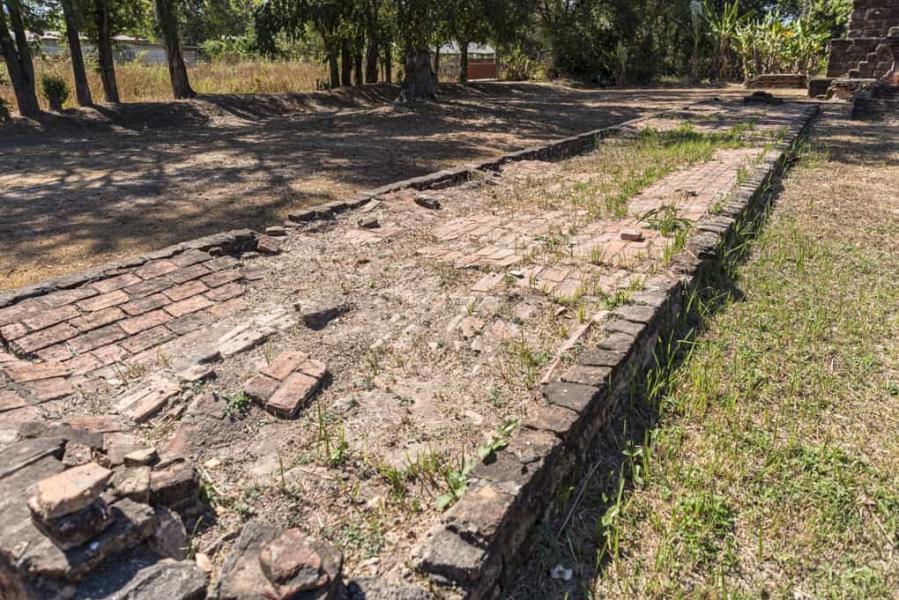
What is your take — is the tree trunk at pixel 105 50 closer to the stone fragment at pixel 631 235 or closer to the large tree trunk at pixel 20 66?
the large tree trunk at pixel 20 66

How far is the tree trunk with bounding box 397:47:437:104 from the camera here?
1537 centimetres

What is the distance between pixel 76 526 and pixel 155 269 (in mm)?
2717

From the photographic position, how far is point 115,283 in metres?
3.64

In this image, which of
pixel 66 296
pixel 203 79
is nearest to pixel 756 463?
pixel 66 296

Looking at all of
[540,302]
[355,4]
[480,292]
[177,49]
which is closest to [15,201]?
[480,292]

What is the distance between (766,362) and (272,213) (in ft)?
13.6

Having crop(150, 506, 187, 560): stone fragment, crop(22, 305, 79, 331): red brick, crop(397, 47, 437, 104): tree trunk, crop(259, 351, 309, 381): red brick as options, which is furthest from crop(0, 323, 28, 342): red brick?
Answer: crop(397, 47, 437, 104): tree trunk

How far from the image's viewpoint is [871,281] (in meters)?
3.94

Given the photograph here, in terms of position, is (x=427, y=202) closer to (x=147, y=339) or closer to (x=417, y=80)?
(x=147, y=339)

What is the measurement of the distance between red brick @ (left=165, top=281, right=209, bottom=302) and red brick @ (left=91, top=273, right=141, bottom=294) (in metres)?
0.26

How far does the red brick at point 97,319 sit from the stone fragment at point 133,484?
5.64 ft

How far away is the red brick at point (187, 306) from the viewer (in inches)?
135

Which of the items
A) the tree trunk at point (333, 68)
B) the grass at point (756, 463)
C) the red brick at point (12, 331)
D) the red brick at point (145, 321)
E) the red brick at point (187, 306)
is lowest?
the grass at point (756, 463)

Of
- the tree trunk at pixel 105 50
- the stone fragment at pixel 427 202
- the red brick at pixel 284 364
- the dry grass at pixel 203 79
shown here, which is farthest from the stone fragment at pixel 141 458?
the dry grass at pixel 203 79
